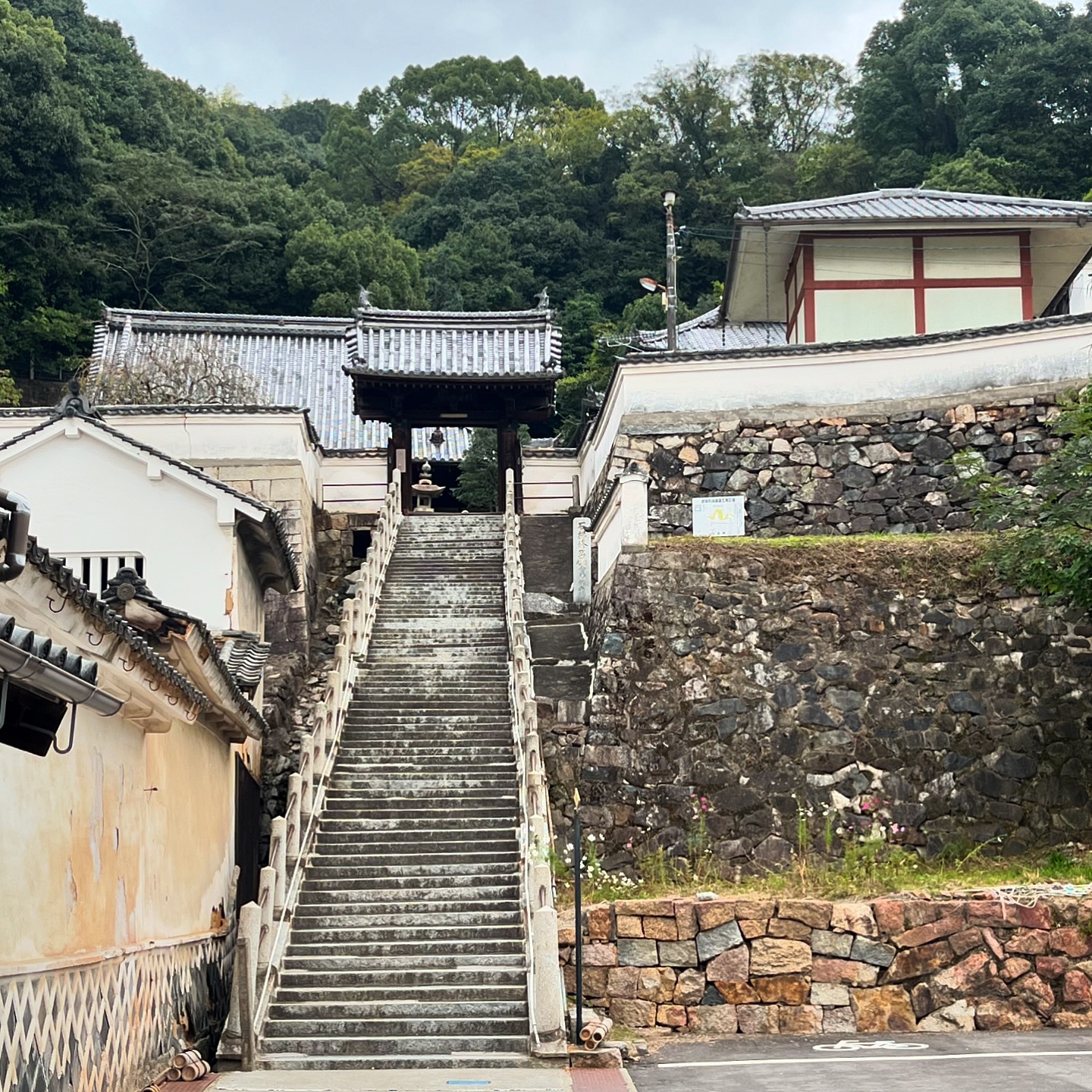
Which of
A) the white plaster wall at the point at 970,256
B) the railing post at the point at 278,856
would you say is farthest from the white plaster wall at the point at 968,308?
the railing post at the point at 278,856

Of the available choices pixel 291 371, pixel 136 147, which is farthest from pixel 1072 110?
pixel 136 147

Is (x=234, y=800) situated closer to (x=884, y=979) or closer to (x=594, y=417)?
(x=884, y=979)

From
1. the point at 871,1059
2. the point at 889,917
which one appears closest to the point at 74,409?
the point at 889,917

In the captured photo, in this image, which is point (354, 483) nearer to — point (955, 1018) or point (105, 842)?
point (955, 1018)

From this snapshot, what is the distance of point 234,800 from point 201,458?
1046cm

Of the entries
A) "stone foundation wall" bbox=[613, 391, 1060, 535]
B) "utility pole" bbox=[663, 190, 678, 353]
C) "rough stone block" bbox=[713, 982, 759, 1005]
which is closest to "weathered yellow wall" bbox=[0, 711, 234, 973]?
"rough stone block" bbox=[713, 982, 759, 1005]

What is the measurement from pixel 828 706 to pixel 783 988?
17.4 feet

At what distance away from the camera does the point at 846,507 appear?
23.4 meters

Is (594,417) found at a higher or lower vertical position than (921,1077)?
higher

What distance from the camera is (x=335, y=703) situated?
19.0 metres

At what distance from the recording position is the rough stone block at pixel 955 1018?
48.6 feet

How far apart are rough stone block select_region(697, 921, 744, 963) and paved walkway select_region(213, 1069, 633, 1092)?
2795 mm

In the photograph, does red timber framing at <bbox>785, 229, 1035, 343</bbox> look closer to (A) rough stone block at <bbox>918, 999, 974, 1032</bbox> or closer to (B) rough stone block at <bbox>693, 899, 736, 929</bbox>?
(B) rough stone block at <bbox>693, 899, 736, 929</bbox>

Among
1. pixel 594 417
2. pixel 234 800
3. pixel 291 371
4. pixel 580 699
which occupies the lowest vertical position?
pixel 234 800
